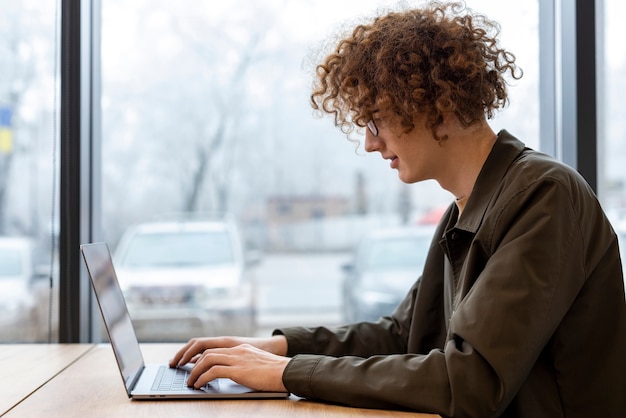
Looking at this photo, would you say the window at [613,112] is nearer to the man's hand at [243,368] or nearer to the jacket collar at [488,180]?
the jacket collar at [488,180]

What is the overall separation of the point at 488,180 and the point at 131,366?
2.36 ft

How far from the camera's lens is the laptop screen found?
1251 mm

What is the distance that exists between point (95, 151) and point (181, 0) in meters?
0.63

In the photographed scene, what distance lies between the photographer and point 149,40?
2.25 metres

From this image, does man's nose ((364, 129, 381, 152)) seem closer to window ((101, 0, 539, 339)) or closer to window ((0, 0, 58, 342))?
window ((101, 0, 539, 339))

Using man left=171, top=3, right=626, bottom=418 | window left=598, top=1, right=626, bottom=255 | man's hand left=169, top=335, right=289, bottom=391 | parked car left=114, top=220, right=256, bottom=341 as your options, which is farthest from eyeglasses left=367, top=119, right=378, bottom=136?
parked car left=114, top=220, right=256, bottom=341

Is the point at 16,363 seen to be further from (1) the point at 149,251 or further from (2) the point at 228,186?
(2) the point at 228,186

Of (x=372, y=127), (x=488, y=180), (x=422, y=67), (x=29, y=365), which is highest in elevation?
(x=422, y=67)

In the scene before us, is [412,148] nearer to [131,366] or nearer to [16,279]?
[131,366]

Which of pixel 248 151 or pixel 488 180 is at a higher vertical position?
pixel 248 151

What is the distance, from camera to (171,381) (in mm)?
1292

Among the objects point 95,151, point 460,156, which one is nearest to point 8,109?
point 95,151

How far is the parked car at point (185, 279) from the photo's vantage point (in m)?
2.35

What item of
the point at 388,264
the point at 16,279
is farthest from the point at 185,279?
the point at 388,264
